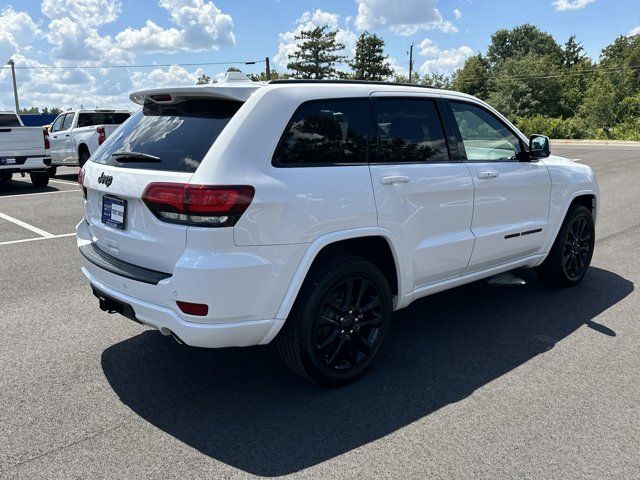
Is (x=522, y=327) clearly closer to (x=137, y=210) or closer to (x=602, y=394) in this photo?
(x=602, y=394)

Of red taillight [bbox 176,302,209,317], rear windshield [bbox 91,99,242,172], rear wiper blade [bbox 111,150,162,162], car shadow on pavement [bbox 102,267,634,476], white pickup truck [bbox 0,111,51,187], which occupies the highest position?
rear windshield [bbox 91,99,242,172]

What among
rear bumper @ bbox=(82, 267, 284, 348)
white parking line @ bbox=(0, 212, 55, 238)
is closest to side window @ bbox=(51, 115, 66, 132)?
white parking line @ bbox=(0, 212, 55, 238)

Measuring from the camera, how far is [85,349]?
4.08 m

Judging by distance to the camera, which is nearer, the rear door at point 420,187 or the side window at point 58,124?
the rear door at point 420,187

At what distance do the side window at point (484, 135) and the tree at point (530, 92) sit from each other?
6137 cm

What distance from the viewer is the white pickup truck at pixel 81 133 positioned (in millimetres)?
15793

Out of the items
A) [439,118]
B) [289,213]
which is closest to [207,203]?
[289,213]

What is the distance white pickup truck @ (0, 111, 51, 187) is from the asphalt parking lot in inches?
362

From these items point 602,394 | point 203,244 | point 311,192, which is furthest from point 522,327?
point 203,244

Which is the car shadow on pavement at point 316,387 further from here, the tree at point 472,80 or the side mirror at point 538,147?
the tree at point 472,80

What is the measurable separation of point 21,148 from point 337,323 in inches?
480

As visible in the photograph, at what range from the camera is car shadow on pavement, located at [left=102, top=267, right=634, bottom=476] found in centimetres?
296

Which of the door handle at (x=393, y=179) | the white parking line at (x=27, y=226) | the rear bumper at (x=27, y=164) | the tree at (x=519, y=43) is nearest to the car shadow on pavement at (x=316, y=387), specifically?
the door handle at (x=393, y=179)

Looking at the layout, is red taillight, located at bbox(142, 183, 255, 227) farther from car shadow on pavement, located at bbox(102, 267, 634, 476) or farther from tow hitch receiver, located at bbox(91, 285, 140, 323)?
car shadow on pavement, located at bbox(102, 267, 634, 476)
